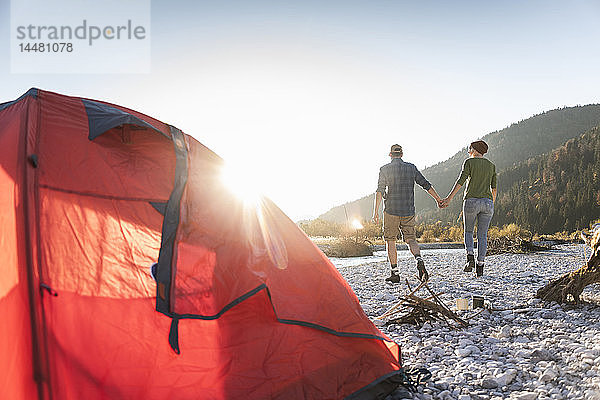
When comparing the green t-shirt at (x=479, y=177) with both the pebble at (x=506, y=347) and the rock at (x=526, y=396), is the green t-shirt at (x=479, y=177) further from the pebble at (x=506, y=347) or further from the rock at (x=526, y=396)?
the rock at (x=526, y=396)

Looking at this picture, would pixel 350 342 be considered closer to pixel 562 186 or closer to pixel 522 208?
pixel 522 208

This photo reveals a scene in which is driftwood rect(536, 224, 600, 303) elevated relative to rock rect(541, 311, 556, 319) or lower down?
elevated

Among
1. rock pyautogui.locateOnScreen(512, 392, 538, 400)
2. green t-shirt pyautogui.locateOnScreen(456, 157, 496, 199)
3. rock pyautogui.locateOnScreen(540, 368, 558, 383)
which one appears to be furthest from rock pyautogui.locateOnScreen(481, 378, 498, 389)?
green t-shirt pyautogui.locateOnScreen(456, 157, 496, 199)

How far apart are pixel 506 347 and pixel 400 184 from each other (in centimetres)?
381

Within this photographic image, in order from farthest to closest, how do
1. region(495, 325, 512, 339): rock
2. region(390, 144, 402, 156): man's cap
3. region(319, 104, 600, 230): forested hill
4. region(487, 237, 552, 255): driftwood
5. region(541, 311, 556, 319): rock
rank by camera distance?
region(319, 104, 600, 230): forested hill
region(487, 237, 552, 255): driftwood
region(390, 144, 402, 156): man's cap
region(541, 311, 556, 319): rock
region(495, 325, 512, 339): rock

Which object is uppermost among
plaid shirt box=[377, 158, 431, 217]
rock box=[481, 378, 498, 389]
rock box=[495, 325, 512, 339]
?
plaid shirt box=[377, 158, 431, 217]

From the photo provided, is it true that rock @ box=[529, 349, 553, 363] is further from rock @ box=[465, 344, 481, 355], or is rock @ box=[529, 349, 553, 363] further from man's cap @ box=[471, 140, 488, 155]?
man's cap @ box=[471, 140, 488, 155]

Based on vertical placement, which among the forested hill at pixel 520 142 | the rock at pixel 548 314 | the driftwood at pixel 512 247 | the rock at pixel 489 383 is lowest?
the rock at pixel 489 383

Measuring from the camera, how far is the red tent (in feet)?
6.70

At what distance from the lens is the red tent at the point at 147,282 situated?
6.70ft

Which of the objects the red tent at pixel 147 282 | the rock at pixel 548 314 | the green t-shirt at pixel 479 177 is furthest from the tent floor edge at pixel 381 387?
the green t-shirt at pixel 479 177

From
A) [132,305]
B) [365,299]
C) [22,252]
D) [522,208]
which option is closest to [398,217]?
[365,299]

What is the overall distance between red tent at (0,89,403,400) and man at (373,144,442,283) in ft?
14.0

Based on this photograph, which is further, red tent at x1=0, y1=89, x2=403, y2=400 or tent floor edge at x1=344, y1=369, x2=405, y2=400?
tent floor edge at x1=344, y1=369, x2=405, y2=400
